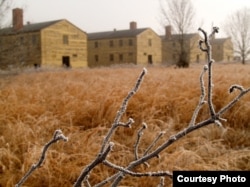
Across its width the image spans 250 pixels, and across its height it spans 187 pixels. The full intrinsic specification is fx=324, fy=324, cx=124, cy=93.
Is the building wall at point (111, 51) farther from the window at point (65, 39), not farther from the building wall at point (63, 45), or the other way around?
the window at point (65, 39)

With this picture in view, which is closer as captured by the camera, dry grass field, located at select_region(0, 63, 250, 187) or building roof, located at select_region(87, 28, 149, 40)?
dry grass field, located at select_region(0, 63, 250, 187)

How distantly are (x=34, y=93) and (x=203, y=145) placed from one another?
316 centimetres

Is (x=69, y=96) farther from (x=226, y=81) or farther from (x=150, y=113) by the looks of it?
(x=226, y=81)

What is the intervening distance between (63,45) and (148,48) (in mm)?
12833

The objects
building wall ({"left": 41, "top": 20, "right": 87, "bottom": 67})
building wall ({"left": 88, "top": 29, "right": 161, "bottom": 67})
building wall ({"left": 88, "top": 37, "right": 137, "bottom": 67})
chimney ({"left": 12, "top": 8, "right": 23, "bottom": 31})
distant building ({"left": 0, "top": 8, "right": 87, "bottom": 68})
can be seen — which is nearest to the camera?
chimney ({"left": 12, "top": 8, "right": 23, "bottom": 31})

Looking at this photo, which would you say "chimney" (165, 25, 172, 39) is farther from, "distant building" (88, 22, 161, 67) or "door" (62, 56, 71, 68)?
"door" (62, 56, 71, 68)

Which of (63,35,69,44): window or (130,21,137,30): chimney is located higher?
(130,21,137,30): chimney

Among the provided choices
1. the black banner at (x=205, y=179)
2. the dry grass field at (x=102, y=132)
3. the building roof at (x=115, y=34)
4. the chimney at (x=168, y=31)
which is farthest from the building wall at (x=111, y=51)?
the black banner at (x=205, y=179)

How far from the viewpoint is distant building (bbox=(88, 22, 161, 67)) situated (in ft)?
130

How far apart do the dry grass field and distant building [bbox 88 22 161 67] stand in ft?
113

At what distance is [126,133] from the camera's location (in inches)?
146

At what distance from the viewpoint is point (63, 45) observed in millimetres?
31984

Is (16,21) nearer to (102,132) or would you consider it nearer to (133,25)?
(102,132)

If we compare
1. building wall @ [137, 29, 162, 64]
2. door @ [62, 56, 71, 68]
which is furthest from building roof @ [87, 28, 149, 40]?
door @ [62, 56, 71, 68]
